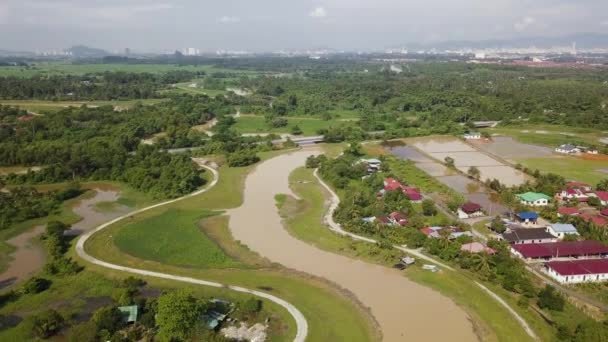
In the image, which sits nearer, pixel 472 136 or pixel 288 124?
pixel 472 136

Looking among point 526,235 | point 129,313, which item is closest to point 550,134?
point 526,235

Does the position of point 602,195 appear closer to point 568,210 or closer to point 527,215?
point 568,210

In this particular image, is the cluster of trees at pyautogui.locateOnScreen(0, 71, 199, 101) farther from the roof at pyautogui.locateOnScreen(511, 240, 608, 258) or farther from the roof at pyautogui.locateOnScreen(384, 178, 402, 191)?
the roof at pyautogui.locateOnScreen(511, 240, 608, 258)

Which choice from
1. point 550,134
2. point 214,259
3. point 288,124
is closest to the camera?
point 214,259

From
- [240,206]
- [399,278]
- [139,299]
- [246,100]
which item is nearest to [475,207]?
[399,278]

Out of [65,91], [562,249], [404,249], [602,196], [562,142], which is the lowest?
[404,249]

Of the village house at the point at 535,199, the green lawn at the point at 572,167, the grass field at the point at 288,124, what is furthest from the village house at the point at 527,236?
the grass field at the point at 288,124
